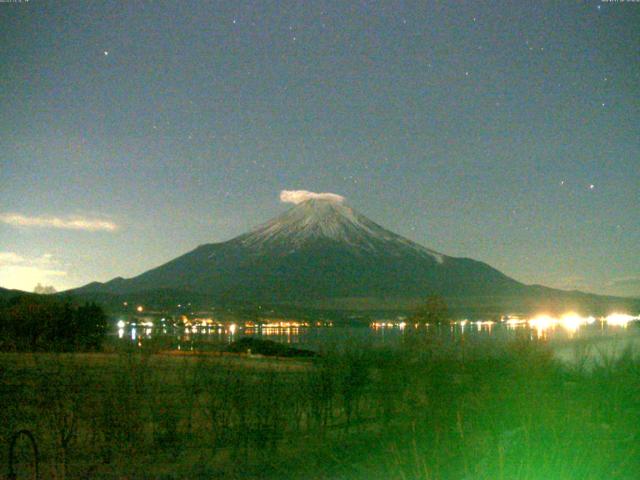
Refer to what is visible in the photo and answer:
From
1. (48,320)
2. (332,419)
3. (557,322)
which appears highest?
(48,320)

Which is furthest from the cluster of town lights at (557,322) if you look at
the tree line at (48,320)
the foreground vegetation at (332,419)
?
the tree line at (48,320)

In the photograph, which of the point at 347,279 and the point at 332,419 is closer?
the point at 332,419

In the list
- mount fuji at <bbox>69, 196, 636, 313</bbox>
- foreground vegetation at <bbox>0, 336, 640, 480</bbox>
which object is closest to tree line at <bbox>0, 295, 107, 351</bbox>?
foreground vegetation at <bbox>0, 336, 640, 480</bbox>

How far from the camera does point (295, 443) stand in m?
11.2

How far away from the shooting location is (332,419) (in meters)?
12.9

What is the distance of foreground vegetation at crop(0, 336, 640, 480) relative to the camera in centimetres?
855

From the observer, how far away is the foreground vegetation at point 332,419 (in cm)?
855

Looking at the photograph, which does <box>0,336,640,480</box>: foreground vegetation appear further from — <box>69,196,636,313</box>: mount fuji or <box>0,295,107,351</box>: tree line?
<box>69,196,636,313</box>: mount fuji

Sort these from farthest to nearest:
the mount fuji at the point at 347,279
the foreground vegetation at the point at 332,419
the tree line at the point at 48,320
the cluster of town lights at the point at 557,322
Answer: the mount fuji at the point at 347,279 → the tree line at the point at 48,320 → the cluster of town lights at the point at 557,322 → the foreground vegetation at the point at 332,419

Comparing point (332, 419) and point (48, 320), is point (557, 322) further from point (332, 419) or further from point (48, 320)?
point (332, 419)

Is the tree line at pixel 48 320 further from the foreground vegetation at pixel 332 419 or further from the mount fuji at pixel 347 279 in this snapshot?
the mount fuji at pixel 347 279

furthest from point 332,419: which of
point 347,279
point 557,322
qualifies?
point 347,279

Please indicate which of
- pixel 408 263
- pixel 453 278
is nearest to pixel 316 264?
pixel 408 263

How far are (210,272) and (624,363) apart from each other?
176 metres
